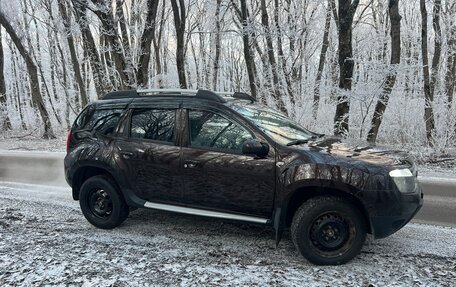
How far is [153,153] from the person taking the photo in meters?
5.02

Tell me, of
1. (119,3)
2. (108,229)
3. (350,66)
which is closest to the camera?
(108,229)

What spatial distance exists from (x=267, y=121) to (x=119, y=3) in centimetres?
1160

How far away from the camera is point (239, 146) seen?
15.0 feet

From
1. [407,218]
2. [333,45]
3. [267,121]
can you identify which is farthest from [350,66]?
[333,45]

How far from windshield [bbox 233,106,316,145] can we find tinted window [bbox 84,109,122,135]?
1900 millimetres

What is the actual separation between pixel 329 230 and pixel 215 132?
1.82 m

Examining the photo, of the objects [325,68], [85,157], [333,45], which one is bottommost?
[85,157]

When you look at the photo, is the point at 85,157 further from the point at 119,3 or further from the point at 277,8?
the point at 277,8

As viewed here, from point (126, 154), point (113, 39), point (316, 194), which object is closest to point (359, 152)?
point (316, 194)

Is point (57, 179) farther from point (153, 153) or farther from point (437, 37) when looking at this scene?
point (437, 37)

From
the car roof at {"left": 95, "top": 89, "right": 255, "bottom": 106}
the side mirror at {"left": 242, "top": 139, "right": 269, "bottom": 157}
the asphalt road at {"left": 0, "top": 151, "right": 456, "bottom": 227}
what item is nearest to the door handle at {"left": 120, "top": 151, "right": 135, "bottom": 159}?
the car roof at {"left": 95, "top": 89, "right": 255, "bottom": 106}

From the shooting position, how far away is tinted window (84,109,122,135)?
5.51 m

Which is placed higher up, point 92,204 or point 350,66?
point 350,66

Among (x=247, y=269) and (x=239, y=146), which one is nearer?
(x=247, y=269)
